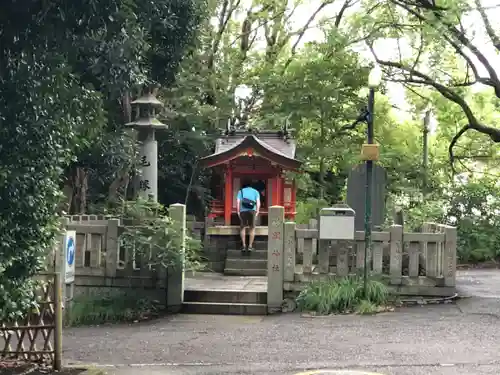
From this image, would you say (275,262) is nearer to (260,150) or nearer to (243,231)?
(243,231)

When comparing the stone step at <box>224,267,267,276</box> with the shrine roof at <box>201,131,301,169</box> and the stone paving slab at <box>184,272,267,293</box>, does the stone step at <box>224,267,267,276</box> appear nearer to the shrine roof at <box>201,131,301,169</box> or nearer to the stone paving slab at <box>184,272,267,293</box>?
the stone paving slab at <box>184,272,267,293</box>

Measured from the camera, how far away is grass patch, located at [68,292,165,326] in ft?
36.5

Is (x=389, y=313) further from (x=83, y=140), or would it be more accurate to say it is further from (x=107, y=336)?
(x=83, y=140)

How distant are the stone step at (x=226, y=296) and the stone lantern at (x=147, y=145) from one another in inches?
122

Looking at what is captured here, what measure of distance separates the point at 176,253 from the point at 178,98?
1049cm

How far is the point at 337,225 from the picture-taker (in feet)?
38.7

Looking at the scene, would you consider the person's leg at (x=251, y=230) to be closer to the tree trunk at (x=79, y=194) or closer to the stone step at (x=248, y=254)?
the stone step at (x=248, y=254)

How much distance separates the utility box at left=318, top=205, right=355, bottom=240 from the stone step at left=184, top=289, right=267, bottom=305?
166 centimetres

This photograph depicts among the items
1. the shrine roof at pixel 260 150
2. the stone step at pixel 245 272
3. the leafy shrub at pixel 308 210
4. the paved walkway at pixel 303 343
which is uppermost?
the shrine roof at pixel 260 150

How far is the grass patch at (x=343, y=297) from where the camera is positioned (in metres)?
11.1

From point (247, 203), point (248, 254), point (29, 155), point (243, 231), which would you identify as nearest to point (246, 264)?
point (248, 254)

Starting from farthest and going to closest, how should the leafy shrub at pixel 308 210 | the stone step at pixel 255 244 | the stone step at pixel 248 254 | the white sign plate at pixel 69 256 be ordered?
the leafy shrub at pixel 308 210 < the stone step at pixel 255 244 < the stone step at pixel 248 254 < the white sign plate at pixel 69 256

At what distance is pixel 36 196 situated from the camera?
609cm

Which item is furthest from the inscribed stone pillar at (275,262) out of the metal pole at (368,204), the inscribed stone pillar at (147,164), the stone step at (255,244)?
the stone step at (255,244)
